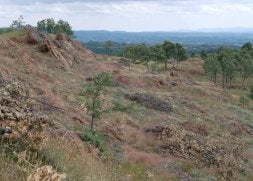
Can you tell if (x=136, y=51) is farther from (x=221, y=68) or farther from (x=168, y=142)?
(x=168, y=142)

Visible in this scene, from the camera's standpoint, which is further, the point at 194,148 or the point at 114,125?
the point at 114,125

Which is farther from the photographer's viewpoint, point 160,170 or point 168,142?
point 168,142

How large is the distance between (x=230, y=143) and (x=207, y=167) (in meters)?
8.71

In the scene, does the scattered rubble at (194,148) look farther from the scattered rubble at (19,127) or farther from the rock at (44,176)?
the rock at (44,176)

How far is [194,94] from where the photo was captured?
58438 millimetres

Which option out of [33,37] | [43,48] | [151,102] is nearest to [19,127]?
[151,102]

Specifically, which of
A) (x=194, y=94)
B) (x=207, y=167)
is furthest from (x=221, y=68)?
(x=207, y=167)

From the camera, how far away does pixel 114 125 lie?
29.3 metres

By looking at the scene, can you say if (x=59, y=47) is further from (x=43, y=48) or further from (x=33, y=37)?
(x=43, y=48)

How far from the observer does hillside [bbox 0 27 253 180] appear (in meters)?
8.18

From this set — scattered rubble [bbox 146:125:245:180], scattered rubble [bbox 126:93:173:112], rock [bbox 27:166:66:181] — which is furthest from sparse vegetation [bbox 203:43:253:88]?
rock [bbox 27:166:66:181]

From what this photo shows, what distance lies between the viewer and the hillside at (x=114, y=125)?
8180mm

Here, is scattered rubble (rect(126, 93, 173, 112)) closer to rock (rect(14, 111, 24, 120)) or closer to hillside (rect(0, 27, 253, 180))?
hillside (rect(0, 27, 253, 180))

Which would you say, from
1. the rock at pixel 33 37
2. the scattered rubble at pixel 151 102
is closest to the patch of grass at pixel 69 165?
the scattered rubble at pixel 151 102
